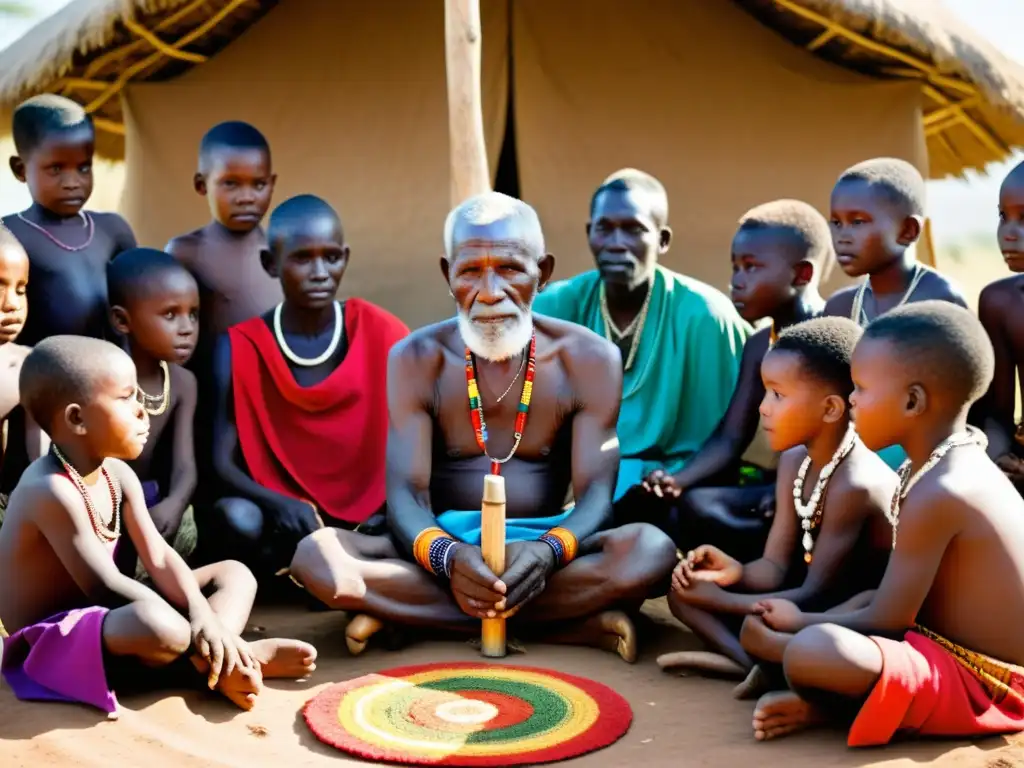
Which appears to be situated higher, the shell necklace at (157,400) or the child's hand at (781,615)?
the shell necklace at (157,400)

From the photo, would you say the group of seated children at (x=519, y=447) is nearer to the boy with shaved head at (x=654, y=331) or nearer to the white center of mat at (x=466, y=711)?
the boy with shaved head at (x=654, y=331)

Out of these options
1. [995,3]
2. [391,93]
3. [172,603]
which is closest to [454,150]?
[391,93]

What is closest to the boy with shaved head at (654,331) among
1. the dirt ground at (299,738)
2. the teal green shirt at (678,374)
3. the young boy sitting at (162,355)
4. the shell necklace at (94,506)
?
the teal green shirt at (678,374)

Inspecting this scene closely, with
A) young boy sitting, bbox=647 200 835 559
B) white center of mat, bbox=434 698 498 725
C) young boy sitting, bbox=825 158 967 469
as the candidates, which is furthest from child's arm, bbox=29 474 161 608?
young boy sitting, bbox=825 158 967 469

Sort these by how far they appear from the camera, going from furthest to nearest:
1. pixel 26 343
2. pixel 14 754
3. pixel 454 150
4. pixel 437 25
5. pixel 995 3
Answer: pixel 995 3, pixel 437 25, pixel 454 150, pixel 26 343, pixel 14 754

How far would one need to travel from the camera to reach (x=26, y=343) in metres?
5.21

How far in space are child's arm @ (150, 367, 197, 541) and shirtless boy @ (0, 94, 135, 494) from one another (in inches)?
22.9

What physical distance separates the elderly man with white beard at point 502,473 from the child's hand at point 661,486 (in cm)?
38

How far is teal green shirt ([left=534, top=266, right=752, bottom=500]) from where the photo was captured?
18.2 feet

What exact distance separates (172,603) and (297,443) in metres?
1.58

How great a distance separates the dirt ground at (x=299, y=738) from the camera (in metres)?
3.29

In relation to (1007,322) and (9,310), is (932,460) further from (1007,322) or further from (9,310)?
(9,310)

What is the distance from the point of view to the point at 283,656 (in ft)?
12.7

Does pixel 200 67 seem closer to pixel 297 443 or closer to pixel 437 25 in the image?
pixel 437 25
